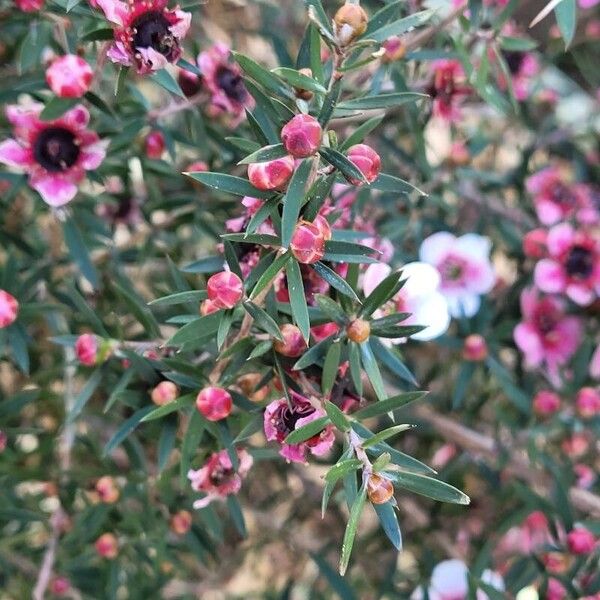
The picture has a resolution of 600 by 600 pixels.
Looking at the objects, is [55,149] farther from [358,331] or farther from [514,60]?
[514,60]

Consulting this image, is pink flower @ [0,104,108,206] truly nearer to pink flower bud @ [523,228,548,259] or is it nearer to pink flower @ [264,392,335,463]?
pink flower @ [264,392,335,463]

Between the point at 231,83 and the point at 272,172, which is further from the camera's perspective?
the point at 231,83

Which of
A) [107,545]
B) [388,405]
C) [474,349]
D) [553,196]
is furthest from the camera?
[553,196]

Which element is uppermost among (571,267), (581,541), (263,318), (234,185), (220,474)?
(234,185)

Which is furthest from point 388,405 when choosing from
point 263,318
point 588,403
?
point 588,403

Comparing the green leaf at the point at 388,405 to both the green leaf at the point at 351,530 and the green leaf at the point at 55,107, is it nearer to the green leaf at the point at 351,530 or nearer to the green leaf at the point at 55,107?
the green leaf at the point at 351,530

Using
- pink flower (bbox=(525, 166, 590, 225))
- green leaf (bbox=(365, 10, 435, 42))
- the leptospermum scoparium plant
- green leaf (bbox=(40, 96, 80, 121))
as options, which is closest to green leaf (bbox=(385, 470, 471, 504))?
the leptospermum scoparium plant

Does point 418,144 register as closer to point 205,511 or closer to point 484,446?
point 484,446

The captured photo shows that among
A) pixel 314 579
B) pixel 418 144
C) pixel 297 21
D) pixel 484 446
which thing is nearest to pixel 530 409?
pixel 484 446
